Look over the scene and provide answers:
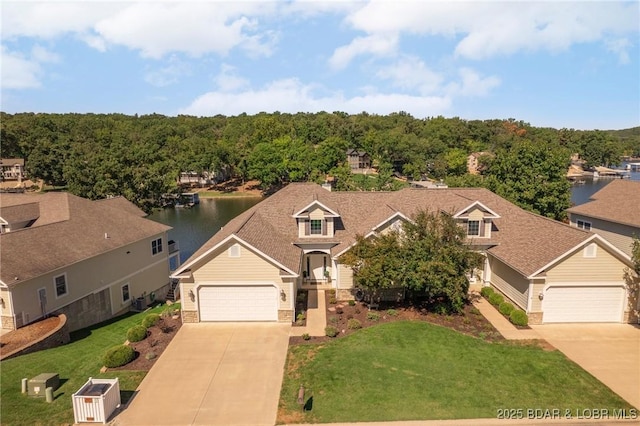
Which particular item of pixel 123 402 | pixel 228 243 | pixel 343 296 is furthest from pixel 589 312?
pixel 123 402

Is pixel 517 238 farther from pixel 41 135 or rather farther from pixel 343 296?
pixel 41 135

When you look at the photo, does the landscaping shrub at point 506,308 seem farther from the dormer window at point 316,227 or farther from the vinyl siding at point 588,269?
the dormer window at point 316,227

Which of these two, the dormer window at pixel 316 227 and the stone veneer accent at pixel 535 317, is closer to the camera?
the stone veneer accent at pixel 535 317

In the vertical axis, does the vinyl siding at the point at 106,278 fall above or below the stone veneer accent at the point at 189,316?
above

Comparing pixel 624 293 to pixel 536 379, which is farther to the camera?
pixel 624 293

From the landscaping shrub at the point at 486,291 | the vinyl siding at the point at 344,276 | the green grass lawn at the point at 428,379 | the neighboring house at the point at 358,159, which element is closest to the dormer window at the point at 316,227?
the vinyl siding at the point at 344,276

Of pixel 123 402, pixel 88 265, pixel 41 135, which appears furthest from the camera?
pixel 41 135

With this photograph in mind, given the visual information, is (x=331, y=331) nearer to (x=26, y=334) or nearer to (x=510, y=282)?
(x=510, y=282)
